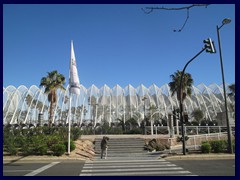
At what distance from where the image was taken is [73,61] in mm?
21062

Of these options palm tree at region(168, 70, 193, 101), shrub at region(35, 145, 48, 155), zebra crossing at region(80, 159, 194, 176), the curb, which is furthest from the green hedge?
palm tree at region(168, 70, 193, 101)

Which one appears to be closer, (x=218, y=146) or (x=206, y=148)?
(x=206, y=148)

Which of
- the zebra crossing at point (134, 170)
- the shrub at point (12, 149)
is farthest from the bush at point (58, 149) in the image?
the zebra crossing at point (134, 170)

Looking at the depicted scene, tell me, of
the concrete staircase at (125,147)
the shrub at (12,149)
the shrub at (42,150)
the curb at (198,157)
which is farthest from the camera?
the concrete staircase at (125,147)

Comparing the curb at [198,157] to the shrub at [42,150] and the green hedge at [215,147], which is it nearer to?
the green hedge at [215,147]

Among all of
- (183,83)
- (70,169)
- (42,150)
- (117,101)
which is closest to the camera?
(70,169)

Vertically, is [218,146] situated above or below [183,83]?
below

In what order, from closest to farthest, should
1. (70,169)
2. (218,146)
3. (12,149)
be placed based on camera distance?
(70,169) < (12,149) < (218,146)

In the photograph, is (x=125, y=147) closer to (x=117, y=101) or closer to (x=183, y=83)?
(x=183, y=83)

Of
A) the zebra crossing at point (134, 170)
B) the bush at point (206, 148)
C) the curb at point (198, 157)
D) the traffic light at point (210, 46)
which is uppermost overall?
the traffic light at point (210, 46)

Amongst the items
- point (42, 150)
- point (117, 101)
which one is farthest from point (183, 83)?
point (117, 101)

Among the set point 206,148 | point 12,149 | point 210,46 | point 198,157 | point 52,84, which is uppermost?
point 52,84
